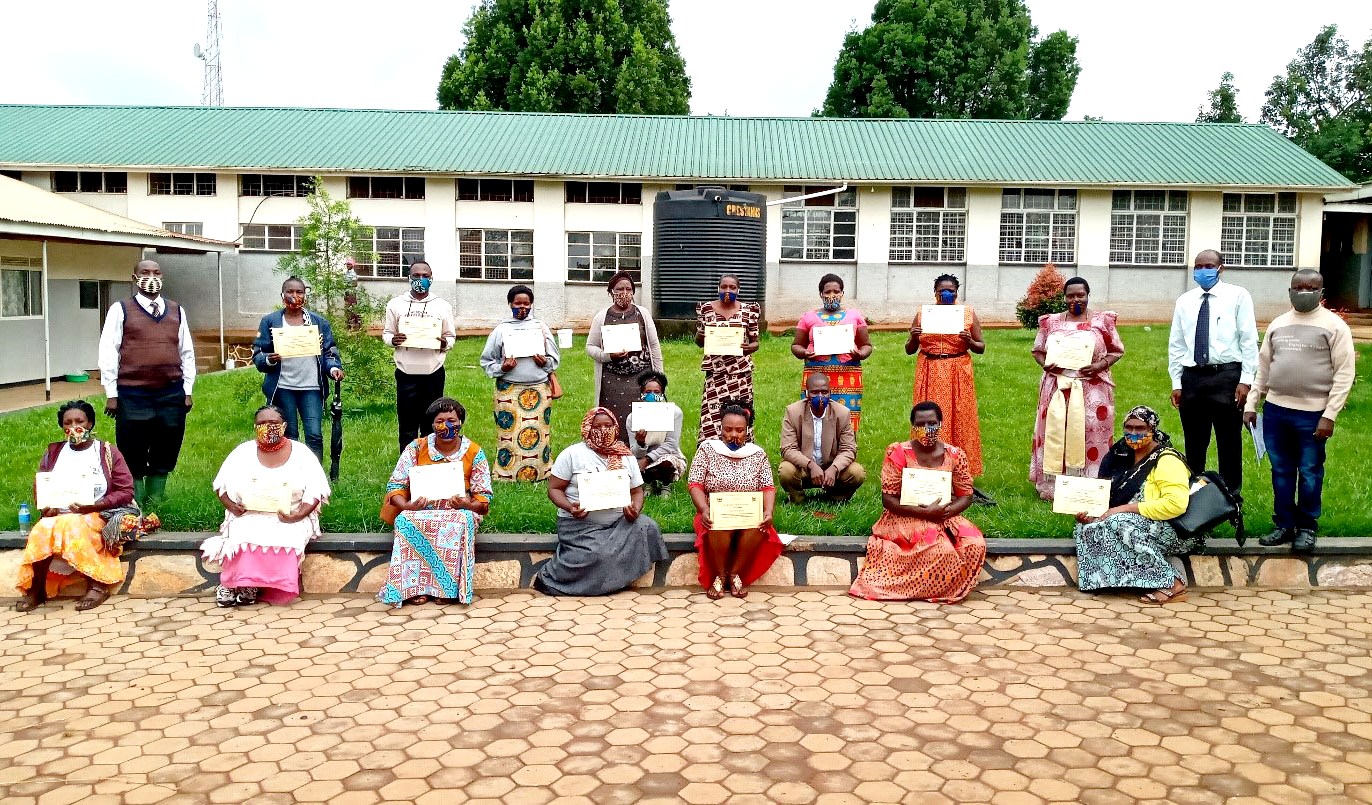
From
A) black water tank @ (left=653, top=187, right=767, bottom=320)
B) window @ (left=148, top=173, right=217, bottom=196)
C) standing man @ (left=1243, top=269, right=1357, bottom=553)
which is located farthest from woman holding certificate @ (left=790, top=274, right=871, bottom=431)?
window @ (left=148, top=173, right=217, bottom=196)

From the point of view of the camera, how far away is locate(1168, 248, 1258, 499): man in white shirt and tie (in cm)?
770

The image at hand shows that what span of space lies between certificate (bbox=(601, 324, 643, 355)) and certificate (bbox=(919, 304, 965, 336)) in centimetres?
214

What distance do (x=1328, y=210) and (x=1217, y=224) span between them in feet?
8.08

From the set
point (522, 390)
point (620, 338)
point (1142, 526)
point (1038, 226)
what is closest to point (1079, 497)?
point (1142, 526)

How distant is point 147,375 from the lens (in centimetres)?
784

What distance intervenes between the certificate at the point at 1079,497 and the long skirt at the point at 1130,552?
10 centimetres

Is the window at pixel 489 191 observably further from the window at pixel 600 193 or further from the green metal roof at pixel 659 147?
the window at pixel 600 193

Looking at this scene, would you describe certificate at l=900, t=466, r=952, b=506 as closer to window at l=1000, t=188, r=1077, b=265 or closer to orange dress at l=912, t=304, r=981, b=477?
orange dress at l=912, t=304, r=981, b=477

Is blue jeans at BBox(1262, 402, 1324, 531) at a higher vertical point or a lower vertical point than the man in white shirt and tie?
lower

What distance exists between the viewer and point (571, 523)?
7184 mm

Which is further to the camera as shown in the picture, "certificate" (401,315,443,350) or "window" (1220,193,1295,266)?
"window" (1220,193,1295,266)

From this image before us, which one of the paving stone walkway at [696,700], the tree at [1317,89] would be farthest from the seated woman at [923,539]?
the tree at [1317,89]

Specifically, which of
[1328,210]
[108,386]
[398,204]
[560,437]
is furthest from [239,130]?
[1328,210]

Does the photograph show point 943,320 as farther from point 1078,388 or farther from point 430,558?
point 430,558
